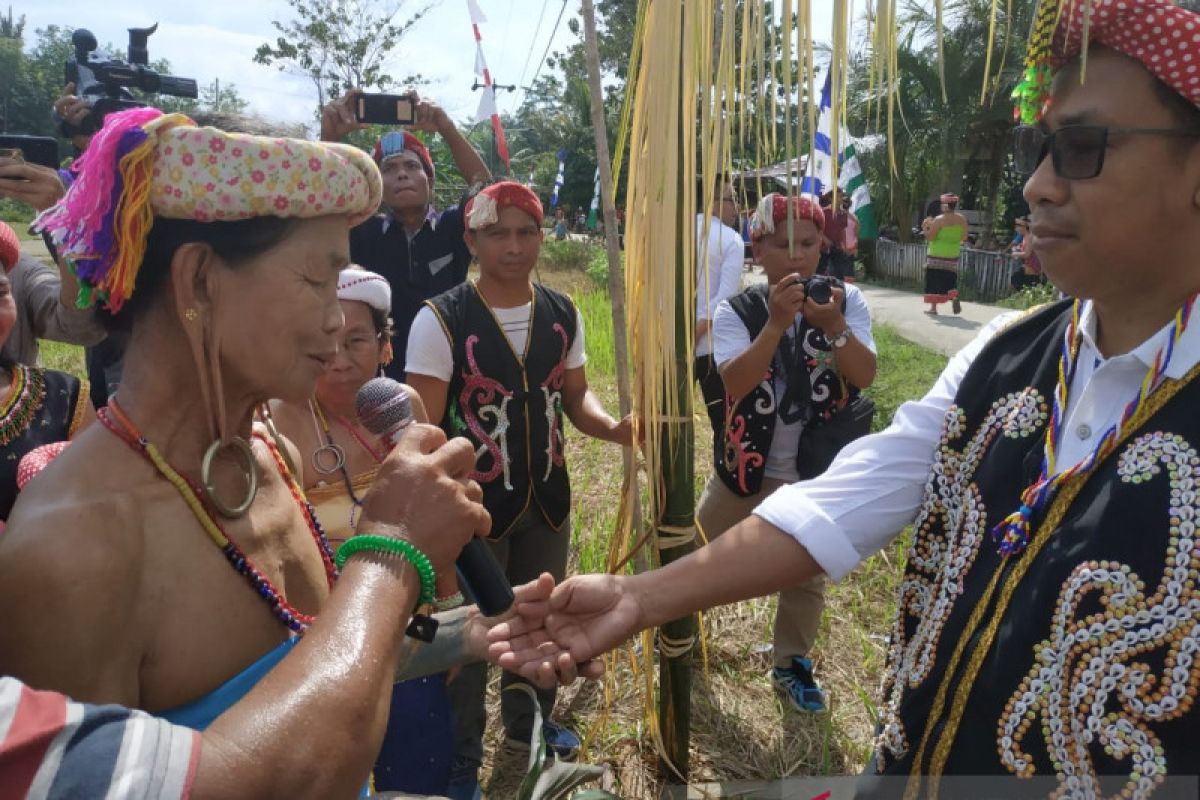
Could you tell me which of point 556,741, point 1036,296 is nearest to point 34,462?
point 556,741

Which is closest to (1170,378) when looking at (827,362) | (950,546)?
(950,546)

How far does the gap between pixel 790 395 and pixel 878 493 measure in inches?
72.5

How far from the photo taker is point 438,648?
183 cm

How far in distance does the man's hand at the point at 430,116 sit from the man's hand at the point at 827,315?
2.13 meters

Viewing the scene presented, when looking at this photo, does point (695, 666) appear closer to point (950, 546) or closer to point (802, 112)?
point (950, 546)

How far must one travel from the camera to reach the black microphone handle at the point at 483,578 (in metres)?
1.47

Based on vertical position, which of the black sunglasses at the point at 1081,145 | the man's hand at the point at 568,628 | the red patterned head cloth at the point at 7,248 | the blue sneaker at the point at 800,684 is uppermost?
the black sunglasses at the point at 1081,145

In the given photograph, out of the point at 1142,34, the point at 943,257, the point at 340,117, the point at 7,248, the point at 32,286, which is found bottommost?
the point at 943,257

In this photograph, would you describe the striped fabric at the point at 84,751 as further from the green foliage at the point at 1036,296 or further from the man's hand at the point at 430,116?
the green foliage at the point at 1036,296

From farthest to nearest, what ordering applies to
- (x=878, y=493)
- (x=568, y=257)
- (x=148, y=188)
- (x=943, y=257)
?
(x=568, y=257)
(x=943, y=257)
(x=878, y=493)
(x=148, y=188)

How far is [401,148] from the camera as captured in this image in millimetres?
4262

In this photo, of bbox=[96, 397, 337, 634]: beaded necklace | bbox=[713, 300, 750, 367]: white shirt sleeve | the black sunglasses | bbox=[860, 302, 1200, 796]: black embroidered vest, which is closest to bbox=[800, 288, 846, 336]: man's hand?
bbox=[713, 300, 750, 367]: white shirt sleeve

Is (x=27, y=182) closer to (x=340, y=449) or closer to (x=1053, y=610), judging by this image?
(x=340, y=449)

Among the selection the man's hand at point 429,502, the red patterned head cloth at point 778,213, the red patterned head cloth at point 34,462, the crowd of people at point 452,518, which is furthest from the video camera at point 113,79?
the man's hand at point 429,502
